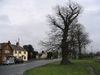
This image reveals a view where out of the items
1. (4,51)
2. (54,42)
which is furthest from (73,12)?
(4,51)

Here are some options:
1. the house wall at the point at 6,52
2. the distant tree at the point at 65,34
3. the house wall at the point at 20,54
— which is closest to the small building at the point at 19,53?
the house wall at the point at 20,54

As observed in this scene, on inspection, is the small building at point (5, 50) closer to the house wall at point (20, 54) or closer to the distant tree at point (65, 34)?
the house wall at point (20, 54)

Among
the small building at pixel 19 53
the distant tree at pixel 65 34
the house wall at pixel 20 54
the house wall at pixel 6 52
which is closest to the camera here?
the distant tree at pixel 65 34

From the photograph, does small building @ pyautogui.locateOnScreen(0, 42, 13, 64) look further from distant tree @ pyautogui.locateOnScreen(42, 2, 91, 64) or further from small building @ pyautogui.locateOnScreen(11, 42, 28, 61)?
distant tree @ pyautogui.locateOnScreen(42, 2, 91, 64)

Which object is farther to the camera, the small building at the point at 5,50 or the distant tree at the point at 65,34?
the small building at the point at 5,50

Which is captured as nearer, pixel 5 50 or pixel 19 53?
pixel 5 50

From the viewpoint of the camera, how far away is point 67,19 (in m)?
65.2

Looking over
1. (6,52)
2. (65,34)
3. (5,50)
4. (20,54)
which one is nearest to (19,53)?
(20,54)

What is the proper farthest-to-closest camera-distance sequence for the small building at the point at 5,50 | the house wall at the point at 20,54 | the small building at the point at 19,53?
the house wall at the point at 20,54 → the small building at the point at 19,53 → the small building at the point at 5,50

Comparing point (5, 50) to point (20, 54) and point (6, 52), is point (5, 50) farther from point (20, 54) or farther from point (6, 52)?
point (20, 54)

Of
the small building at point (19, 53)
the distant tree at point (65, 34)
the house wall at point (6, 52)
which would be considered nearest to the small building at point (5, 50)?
the house wall at point (6, 52)

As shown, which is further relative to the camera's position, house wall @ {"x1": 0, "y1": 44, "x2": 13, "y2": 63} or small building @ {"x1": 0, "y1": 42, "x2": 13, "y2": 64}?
small building @ {"x1": 0, "y1": 42, "x2": 13, "y2": 64}

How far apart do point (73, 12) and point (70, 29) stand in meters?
4.50

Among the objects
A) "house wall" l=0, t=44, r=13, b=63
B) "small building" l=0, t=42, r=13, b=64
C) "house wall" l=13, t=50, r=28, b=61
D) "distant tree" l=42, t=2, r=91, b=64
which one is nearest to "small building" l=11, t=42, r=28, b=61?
"house wall" l=13, t=50, r=28, b=61
